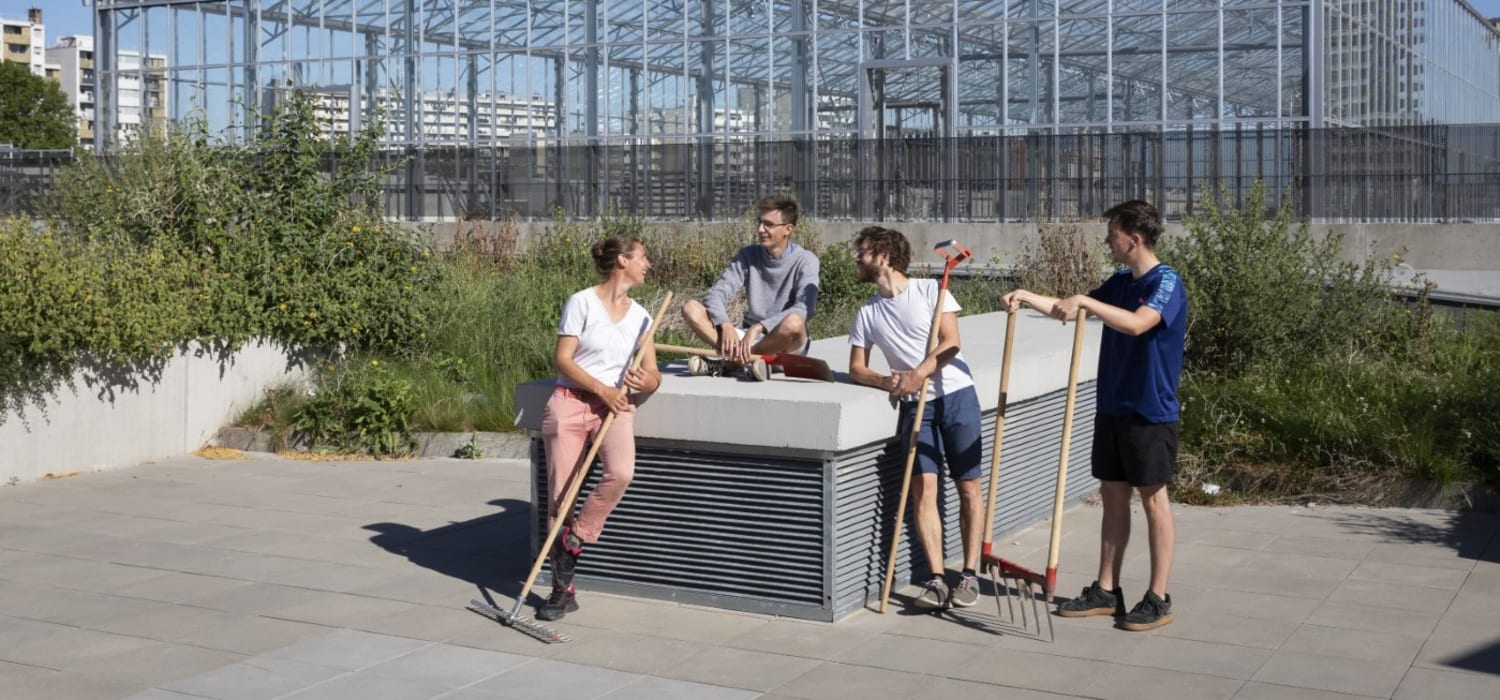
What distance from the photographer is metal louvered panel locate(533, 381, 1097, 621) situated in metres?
6.92

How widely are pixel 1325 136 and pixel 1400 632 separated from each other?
18297 millimetres

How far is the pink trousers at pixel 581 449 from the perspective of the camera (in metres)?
6.94

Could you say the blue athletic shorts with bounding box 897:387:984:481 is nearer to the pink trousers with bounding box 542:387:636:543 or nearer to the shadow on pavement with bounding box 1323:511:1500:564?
the pink trousers with bounding box 542:387:636:543

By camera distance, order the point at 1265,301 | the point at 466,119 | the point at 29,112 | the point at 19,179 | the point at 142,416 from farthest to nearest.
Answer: the point at 29,112
the point at 466,119
the point at 19,179
the point at 1265,301
the point at 142,416

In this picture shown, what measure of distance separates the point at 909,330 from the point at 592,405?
1401 millimetres

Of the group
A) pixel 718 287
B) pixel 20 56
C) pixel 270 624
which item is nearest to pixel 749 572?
pixel 718 287

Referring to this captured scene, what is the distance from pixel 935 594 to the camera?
22.9 ft

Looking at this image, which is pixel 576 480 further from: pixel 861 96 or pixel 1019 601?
pixel 861 96

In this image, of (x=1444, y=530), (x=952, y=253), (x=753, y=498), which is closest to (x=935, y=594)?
(x=753, y=498)

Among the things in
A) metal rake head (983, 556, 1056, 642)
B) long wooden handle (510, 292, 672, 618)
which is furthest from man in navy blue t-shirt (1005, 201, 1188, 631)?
long wooden handle (510, 292, 672, 618)

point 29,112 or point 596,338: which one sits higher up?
point 29,112

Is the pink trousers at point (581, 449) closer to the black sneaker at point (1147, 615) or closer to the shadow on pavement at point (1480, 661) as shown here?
the black sneaker at point (1147, 615)

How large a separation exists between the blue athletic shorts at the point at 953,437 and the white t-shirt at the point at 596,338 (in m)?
1.30

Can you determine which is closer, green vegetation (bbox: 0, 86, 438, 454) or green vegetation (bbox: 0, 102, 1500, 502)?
green vegetation (bbox: 0, 102, 1500, 502)
